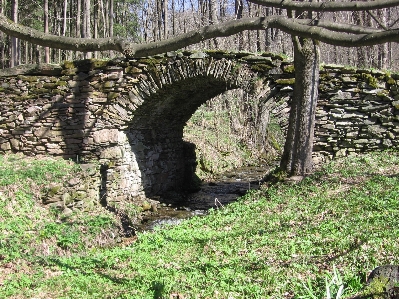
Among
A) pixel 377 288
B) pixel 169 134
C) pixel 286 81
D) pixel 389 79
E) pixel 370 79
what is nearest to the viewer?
pixel 377 288

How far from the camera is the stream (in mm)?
9406

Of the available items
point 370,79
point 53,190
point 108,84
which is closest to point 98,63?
point 108,84

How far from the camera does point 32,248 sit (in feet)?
20.2

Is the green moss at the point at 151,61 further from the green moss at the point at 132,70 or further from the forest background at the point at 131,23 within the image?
the forest background at the point at 131,23

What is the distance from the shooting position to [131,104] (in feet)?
30.1

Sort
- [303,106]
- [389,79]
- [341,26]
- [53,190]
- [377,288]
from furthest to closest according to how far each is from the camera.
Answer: [389,79] < [53,190] < [303,106] < [377,288] < [341,26]

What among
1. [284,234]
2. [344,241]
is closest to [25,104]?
[284,234]

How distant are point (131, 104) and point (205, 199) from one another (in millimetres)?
3622

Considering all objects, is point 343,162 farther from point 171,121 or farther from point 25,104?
point 25,104

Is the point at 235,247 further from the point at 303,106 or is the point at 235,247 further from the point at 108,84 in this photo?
the point at 108,84

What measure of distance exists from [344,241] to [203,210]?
5816mm

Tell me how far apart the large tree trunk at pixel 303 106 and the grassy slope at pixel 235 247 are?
473 mm

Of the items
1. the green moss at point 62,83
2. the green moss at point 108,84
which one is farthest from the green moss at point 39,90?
the green moss at point 108,84

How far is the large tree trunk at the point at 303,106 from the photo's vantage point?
741 cm
